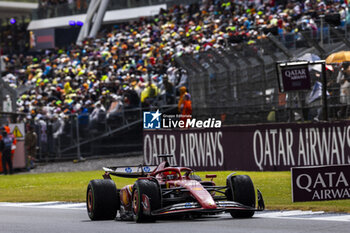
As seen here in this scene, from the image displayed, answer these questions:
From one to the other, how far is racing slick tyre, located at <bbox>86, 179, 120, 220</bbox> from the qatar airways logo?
11.0 meters

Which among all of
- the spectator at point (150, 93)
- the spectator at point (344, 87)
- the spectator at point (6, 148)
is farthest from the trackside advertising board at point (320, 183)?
the spectator at point (6, 148)

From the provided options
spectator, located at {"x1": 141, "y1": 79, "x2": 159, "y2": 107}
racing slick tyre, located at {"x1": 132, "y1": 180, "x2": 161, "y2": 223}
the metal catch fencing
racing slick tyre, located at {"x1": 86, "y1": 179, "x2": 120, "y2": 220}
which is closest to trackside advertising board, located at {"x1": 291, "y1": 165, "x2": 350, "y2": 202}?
racing slick tyre, located at {"x1": 132, "y1": 180, "x2": 161, "y2": 223}

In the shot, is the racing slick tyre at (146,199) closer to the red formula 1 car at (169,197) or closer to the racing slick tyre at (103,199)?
the red formula 1 car at (169,197)

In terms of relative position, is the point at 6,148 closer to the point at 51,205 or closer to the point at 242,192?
the point at 51,205

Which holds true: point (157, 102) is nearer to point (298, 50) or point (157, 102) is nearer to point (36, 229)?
point (298, 50)

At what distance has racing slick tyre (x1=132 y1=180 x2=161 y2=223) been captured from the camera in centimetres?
1121

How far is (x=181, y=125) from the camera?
82.4 feet

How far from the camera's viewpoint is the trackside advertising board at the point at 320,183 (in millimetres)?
10977

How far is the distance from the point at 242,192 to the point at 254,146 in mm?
10035

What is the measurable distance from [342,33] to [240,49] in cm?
323

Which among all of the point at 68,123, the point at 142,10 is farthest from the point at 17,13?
the point at 68,123

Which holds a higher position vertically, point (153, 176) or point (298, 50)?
point (298, 50)

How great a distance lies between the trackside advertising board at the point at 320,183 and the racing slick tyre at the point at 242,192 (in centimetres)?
84

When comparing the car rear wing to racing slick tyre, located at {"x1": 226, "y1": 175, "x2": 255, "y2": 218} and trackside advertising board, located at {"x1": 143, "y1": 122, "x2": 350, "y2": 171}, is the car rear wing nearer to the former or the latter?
racing slick tyre, located at {"x1": 226, "y1": 175, "x2": 255, "y2": 218}
